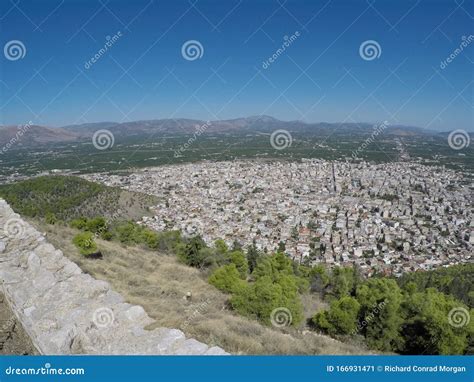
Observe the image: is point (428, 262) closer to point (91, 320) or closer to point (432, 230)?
point (432, 230)

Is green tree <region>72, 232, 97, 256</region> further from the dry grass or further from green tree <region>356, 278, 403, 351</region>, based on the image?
green tree <region>356, 278, 403, 351</region>

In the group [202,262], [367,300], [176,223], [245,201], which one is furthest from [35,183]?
[367,300]
